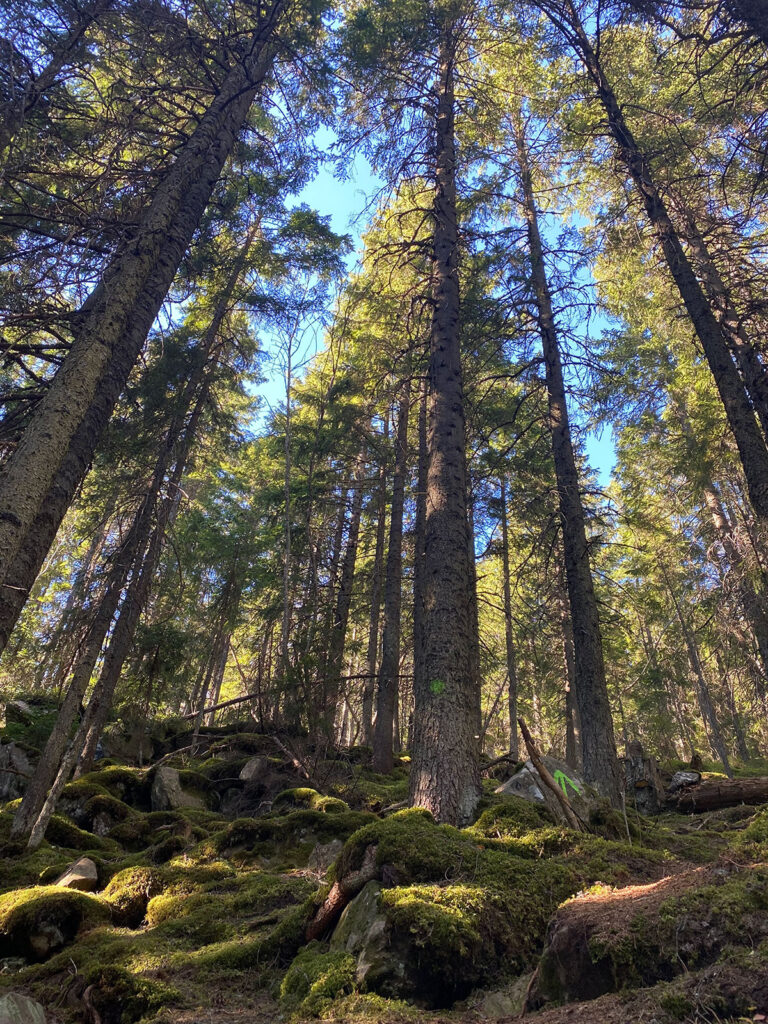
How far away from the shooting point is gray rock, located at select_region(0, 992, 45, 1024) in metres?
2.80

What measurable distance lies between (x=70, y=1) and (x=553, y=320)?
10.1 m

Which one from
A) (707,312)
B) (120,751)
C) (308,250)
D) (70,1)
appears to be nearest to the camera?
(70,1)

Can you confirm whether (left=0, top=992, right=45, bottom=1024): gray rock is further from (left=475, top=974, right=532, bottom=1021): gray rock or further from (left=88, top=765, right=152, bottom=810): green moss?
(left=88, top=765, right=152, bottom=810): green moss

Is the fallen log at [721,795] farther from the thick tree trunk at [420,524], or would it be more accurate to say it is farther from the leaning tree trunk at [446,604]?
A: the leaning tree trunk at [446,604]

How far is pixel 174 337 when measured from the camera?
41.4 ft

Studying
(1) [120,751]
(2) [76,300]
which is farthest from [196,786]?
(2) [76,300]

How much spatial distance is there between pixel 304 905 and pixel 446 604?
3.15m

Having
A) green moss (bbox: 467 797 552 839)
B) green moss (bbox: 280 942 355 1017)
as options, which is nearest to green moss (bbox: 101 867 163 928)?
green moss (bbox: 280 942 355 1017)

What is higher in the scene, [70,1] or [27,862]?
[70,1]

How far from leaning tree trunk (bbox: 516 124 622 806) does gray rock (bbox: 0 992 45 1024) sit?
7480 mm

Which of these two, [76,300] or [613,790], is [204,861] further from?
[76,300]

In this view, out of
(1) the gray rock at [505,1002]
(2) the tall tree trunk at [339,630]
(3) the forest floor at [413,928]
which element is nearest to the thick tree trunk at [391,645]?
(2) the tall tree trunk at [339,630]

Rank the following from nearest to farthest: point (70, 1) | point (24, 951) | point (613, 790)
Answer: point (24, 951) → point (70, 1) → point (613, 790)

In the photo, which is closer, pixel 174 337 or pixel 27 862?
pixel 27 862
